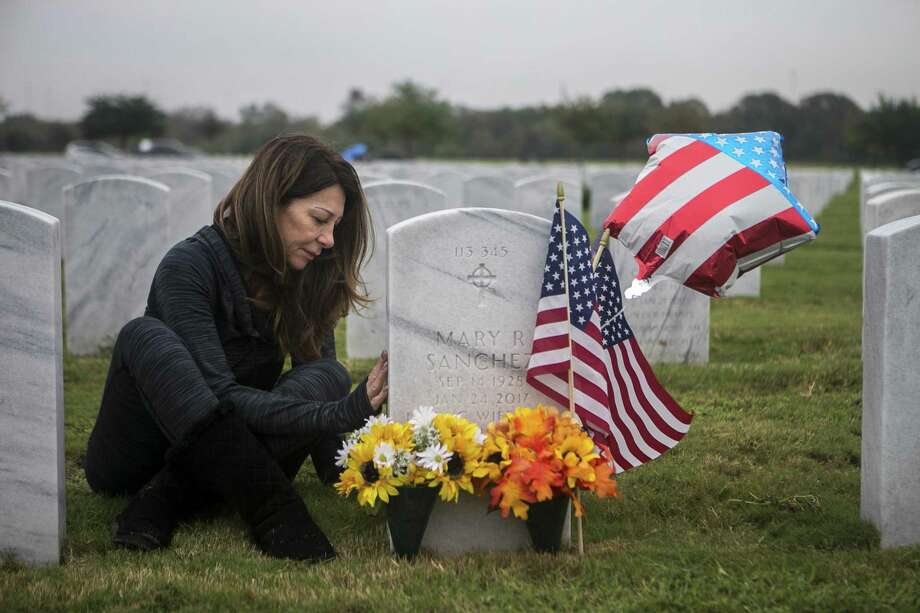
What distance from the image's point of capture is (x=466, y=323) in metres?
3.97

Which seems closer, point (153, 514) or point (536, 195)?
point (153, 514)

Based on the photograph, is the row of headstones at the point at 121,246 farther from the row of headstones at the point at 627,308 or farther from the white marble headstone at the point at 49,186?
the white marble headstone at the point at 49,186

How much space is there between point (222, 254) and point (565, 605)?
189cm

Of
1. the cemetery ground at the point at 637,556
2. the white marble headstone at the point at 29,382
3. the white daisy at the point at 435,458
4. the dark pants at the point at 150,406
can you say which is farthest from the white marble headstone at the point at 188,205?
the white daisy at the point at 435,458

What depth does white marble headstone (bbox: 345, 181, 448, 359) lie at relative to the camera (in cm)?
782

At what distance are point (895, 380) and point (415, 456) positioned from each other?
5.73 ft

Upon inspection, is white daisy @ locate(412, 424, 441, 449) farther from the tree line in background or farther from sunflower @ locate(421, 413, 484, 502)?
the tree line in background

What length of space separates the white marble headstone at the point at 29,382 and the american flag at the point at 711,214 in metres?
2.10

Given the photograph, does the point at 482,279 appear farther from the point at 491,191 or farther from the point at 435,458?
the point at 491,191

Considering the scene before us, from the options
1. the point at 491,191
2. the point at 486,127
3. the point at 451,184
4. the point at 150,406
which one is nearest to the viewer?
the point at 150,406

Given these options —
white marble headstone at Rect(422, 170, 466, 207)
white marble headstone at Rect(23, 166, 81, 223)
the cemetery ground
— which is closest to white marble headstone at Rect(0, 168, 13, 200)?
white marble headstone at Rect(23, 166, 81, 223)

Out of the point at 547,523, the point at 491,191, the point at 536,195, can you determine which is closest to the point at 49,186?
the point at 491,191

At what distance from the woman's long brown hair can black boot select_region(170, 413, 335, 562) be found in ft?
2.02

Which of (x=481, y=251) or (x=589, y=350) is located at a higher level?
(x=481, y=251)
